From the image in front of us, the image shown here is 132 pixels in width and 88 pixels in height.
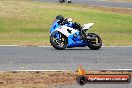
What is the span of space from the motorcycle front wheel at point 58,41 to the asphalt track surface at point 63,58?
22 centimetres

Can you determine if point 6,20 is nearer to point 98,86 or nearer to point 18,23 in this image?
point 18,23

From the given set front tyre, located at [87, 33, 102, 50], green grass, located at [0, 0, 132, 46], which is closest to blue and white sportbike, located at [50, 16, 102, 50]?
front tyre, located at [87, 33, 102, 50]

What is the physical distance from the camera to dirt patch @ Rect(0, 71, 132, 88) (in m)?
8.54

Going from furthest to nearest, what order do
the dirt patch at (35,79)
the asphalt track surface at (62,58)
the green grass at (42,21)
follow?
the green grass at (42,21)
the asphalt track surface at (62,58)
the dirt patch at (35,79)

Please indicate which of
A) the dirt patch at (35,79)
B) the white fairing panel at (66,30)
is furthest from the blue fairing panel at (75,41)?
the dirt patch at (35,79)

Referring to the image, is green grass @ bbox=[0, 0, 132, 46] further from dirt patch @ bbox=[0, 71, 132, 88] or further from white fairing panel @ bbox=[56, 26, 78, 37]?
dirt patch @ bbox=[0, 71, 132, 88]

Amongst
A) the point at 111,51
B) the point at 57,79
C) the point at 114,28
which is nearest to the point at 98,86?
the point at 57,79

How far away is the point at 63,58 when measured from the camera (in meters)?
13.4

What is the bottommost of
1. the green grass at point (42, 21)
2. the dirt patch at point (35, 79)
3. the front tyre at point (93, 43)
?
the green grass at point (42, 21)

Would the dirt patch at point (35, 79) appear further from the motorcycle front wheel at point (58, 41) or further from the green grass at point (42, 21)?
the green grass at point (42, 21)

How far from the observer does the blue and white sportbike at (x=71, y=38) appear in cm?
1580

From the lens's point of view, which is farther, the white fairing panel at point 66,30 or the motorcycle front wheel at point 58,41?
the white fairing panel at point 66,30

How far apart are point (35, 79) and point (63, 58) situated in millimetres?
4266

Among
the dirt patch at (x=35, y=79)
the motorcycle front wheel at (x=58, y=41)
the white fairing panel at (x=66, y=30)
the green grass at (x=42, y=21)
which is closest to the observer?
the dirt patch at (x=35, y=79)
